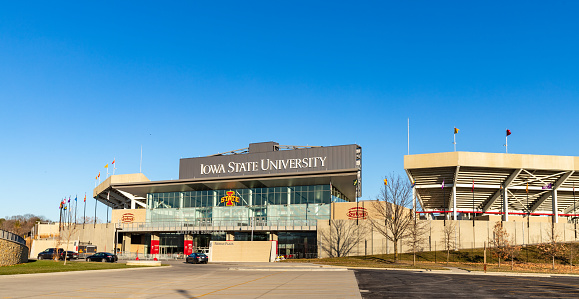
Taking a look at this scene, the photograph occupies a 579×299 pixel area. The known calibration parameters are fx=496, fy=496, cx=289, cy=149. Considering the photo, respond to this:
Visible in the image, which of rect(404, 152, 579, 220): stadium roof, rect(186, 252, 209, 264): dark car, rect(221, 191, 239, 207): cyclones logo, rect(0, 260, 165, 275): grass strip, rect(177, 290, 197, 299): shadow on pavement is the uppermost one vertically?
rect(404, 152, 579, 220): stadium roof

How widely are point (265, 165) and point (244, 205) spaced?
7631 millimetres

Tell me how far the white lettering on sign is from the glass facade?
3.45 metres

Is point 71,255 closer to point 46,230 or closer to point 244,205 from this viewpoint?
point 244,205

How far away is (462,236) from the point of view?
2399 inches

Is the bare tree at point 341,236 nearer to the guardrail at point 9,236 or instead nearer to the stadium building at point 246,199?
the stadium building at point 246,199

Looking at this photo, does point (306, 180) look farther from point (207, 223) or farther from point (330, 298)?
point (330, 298)

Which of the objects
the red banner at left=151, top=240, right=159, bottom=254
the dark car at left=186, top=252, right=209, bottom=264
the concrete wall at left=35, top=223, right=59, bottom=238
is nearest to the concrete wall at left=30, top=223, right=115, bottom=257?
the red banner at left=151, top=240, right=159, bottom=254

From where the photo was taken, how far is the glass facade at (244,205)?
74375 mm

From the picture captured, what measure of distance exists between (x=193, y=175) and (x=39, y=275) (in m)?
51.4

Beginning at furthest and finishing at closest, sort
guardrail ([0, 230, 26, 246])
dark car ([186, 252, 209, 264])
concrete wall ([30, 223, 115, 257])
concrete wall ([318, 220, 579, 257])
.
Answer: concrete wall ([30, 223, 115, 257]) < concrete wall ([318, 220, 579, 257]) < dark car ([186, 252, 209, 264]) < guardrail ([0, 230, 26, 246])

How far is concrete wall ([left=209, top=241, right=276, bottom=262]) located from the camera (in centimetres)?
6050

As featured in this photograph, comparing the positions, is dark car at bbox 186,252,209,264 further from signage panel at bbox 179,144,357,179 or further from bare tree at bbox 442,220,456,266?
bare tree at bbox 442,220,456,266

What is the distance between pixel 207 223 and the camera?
77.6 m

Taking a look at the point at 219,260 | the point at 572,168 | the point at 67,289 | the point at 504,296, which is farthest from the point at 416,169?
the point at 67,289
